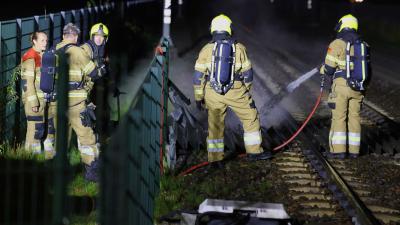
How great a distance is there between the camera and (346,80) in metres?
10.0

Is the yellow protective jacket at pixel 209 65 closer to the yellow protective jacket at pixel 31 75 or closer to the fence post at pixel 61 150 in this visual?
the yellow protective jacket at pixel 31 75

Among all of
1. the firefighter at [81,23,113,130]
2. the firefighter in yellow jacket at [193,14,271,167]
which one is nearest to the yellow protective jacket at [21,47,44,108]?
the firefighter at [81,23,113,130]

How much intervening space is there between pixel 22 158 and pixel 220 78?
2591 millimetres

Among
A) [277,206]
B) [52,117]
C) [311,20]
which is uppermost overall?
[311,20]

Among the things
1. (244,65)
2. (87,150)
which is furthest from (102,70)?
(244,65)

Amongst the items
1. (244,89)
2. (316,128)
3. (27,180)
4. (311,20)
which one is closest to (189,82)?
(316,128)

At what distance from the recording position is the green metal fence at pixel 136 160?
10.7ft

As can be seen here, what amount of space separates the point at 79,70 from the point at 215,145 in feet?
7.34

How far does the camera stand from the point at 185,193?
805 cm

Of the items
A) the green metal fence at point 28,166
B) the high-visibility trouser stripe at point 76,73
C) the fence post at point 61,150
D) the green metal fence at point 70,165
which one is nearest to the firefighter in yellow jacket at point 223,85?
the green metal fence at point 70,165

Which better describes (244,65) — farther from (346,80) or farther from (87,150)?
(87,150)

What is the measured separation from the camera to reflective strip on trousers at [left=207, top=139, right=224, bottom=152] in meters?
9.70

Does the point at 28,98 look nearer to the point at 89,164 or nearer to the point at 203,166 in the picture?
the point at 89,164

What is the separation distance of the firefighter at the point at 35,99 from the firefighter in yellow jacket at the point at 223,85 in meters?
1.94
